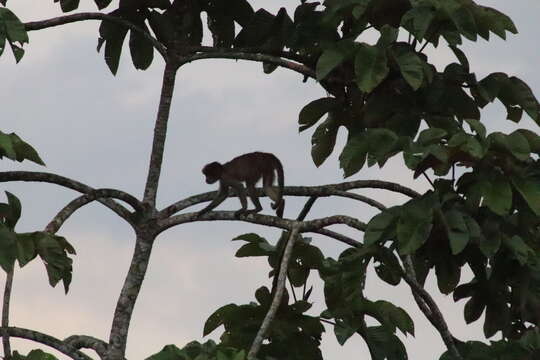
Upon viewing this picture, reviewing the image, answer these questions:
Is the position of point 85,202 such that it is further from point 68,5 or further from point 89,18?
point 68,5

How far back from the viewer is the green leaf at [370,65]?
38.8 feet

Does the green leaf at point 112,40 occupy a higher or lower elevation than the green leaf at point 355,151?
higher

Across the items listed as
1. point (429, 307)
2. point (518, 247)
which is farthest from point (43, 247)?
point (518, 247)

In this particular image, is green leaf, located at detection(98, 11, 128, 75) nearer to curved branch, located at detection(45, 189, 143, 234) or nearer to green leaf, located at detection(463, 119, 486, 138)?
curved branch, located at detection(45, 189, 143, 234)

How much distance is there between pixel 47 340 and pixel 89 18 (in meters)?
3.69

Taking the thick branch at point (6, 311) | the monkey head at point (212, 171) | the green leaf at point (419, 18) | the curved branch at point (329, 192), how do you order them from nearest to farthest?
the thick branch at point (6, 311) → the green leaf at point (419, 18) → the curved branch at point (329, 192) → the monkey head at point (212, 171)

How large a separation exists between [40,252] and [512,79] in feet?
16.8

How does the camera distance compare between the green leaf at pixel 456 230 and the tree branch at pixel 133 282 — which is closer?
the green leaf at pixel 456 230

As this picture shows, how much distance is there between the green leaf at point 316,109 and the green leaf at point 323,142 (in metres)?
0.24

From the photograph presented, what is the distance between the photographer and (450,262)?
11.7 meters

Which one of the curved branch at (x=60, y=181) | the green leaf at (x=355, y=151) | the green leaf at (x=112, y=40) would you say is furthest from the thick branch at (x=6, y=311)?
the green leaf at (x=112, y=40)

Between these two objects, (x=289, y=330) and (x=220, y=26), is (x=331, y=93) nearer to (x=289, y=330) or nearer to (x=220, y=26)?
(x=220, y=26)

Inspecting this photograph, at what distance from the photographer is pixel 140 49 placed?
14.4 m

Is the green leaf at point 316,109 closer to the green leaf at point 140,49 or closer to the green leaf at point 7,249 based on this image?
the green leaf at point 140,49
